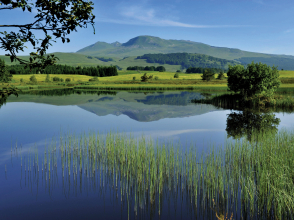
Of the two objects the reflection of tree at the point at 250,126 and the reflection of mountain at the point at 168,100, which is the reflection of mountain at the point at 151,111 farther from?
the reflection of tree at the point at 250,126

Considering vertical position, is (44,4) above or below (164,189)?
above

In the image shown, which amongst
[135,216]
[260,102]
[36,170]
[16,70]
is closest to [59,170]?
[36,170]

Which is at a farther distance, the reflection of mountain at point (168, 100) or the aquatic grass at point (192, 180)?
the reflection of mountain at point (168, 100)

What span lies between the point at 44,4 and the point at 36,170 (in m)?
8.54

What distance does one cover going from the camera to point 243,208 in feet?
27.1

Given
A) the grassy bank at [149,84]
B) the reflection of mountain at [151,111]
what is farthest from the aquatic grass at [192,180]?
the grassy bank at [149,84]

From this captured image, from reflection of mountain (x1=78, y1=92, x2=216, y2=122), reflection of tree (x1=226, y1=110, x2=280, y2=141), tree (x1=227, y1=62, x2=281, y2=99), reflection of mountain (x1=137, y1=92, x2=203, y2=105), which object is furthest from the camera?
reflection of mountain (x1=137, y1=92, x2=203, y2=105)

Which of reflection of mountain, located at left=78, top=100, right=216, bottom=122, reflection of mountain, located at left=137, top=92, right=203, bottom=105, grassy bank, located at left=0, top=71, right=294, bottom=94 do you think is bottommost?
reflection of mountain, located at left=78, top=100, right=216, bottom=122

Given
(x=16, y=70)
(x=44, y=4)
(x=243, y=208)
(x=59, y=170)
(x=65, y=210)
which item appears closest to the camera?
(x=44, y=4)

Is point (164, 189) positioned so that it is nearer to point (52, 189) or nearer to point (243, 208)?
point (243, 208)

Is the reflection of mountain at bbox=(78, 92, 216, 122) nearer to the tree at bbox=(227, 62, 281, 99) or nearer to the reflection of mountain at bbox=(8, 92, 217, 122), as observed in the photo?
the reflection of mountain at bbox=(8, 92, 217, 122)

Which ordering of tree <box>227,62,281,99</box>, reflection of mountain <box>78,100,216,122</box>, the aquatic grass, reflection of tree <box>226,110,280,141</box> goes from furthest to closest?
tree <box>227,62,281,99</box> < reflection of mountain <box>78,100,216,122</box> < reflection of tree <box>226,110,280,141</box> < the aquatic grass

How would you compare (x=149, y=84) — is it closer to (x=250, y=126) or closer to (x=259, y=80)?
(x=259, y=80)

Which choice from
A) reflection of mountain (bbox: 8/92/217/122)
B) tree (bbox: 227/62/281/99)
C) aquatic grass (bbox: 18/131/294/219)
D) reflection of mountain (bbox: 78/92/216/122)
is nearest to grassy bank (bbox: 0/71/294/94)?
reflection of mountain (bbox: 8/92/217/122)
